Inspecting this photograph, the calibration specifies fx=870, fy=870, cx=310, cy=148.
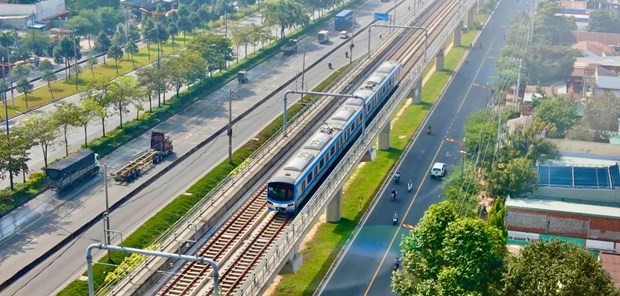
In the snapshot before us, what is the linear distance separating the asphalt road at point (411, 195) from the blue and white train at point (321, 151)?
5.95 metres

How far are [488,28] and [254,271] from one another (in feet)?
363

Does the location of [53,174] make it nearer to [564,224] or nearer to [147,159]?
[147,159]

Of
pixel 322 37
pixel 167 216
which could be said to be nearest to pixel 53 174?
pixel 167 216

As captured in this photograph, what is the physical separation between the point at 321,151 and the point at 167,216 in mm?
13441

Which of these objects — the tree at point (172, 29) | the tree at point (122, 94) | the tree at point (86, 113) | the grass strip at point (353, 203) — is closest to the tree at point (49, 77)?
the tree at point (122, 94)

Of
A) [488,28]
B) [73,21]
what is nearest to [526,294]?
[73,21]

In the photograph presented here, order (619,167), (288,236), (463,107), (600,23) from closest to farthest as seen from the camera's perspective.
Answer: (288,236), (619,167), (463,107), (600,23)

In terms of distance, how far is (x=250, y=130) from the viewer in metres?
92.7

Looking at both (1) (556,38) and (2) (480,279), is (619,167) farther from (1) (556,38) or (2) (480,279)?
(1) (556,38)

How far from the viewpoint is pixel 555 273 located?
45906 millimetres

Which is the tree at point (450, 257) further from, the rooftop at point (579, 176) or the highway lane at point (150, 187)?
the rooftop at point (579, 176)

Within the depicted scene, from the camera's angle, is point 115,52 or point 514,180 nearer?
point 514,180

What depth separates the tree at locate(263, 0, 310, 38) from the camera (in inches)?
5172

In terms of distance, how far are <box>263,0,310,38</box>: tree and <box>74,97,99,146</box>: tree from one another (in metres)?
47.4
